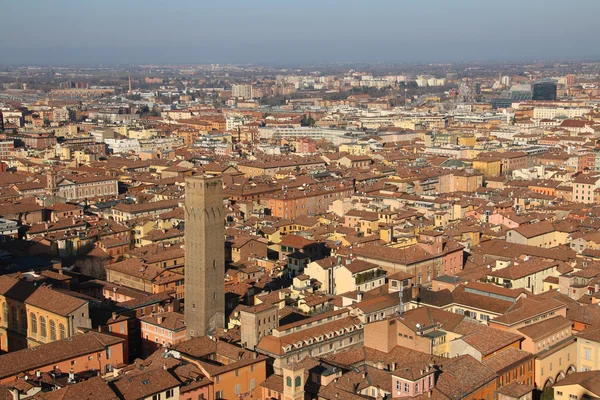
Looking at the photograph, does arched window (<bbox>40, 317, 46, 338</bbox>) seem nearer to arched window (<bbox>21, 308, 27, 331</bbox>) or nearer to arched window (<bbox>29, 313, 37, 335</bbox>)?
arched window (<bbox>29, 313, 37, 335</bbox>)

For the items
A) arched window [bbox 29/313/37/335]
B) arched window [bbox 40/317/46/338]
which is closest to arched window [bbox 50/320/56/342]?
arched window [bbox 40/317/46/338]

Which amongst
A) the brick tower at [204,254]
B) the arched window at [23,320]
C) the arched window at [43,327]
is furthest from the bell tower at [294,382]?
the arched window at [23,320]

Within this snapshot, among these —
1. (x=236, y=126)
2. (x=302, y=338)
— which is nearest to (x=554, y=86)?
(x=236, y=126)

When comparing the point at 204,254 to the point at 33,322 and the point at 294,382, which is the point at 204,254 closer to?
the point at 33,322

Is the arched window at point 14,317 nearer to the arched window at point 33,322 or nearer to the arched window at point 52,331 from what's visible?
the arched window at point 33,322

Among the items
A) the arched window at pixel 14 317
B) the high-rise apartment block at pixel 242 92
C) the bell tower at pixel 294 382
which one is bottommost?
the arched window at pixel 14 317

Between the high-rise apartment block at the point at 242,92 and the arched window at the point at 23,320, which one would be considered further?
the high-rise apartment block at the point at 242,92

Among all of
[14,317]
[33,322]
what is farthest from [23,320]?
[33,322]

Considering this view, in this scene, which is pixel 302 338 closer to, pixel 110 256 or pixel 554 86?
pixel 110 256
